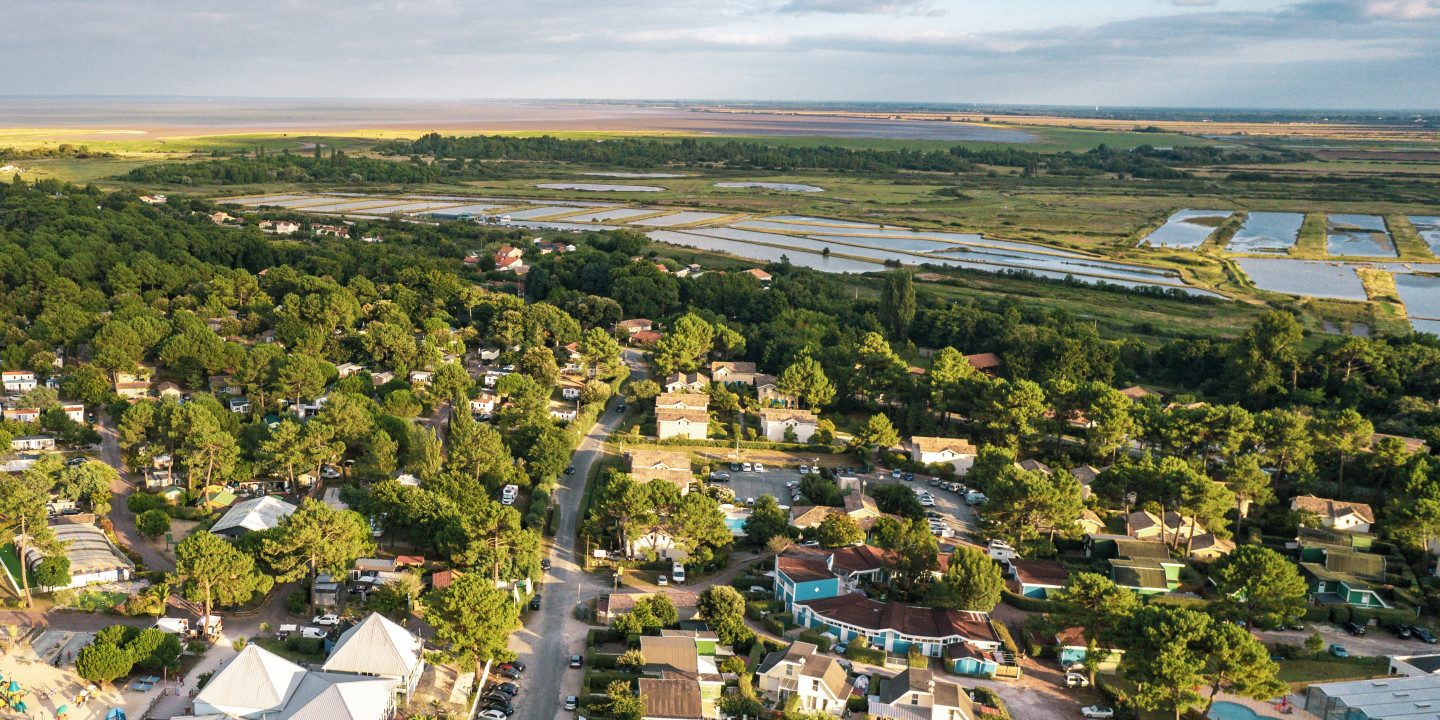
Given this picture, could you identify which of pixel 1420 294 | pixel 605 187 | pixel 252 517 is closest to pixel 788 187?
pixel 605 187

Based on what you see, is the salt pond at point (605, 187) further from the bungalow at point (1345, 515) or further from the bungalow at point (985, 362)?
the bungalow at point (1345, 515)

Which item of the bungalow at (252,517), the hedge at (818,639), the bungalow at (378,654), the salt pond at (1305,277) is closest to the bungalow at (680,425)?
the bungalow at (252,517)

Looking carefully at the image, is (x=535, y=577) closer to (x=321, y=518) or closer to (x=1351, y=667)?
(x=321, y=518)

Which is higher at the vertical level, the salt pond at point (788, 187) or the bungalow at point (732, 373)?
the salt pond at point (788, 187)

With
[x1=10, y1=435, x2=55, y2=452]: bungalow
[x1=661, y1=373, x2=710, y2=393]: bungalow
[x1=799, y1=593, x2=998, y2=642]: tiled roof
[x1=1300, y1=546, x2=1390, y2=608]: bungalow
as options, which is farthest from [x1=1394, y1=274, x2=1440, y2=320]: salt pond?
[x1=10, y1=435, x2=55, y2=452]: bungalow

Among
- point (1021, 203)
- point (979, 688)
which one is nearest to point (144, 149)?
point (1021, 203)

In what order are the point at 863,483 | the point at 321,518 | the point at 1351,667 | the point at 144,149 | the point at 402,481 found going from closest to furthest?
1. the point at 1351,667
2. the point at 321,518
3. the point at 402,481
4. the point at 863,483
5. the point at 144,149
